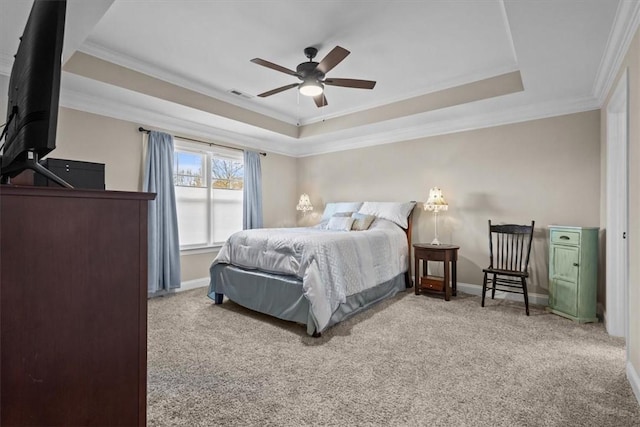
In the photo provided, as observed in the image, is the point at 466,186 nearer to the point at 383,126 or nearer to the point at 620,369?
the point at 383,126

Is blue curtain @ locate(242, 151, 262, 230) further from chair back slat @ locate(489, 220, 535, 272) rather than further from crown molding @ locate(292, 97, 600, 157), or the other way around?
chair back slat @ locate(489, 220, 535, 272)

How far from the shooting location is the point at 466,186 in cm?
424

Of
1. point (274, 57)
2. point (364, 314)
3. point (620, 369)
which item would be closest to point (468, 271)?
point (364, 314)

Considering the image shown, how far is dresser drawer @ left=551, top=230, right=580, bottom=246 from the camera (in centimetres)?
313

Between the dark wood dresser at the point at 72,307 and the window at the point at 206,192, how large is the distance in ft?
11.8

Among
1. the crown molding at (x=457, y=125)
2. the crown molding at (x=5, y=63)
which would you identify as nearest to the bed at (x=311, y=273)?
the crown molding at (x=457, y=125)

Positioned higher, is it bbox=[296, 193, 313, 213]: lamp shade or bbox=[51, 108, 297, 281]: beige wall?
bbox=[51, 108, 297, 281]: beige wall

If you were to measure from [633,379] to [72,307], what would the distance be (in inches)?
115

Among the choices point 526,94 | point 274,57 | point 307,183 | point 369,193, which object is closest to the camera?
point 274,57

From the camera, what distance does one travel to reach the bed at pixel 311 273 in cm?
287

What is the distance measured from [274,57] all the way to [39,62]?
2584 millimetres

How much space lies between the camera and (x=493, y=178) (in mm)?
4035

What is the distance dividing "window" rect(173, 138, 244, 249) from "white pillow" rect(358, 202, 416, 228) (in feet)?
7.09

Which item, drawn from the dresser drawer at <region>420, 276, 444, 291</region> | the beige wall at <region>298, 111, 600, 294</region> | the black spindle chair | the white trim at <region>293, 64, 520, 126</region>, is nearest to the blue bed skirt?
the dresser drawer at <region>420, 276, 444, 291</region>
